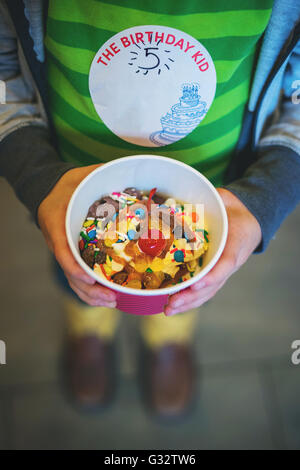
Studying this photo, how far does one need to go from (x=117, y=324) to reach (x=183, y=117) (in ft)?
2.06

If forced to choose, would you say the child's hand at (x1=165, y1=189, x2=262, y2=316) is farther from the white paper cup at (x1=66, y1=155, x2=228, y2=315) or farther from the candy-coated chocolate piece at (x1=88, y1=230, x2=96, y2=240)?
the candy-coated chocolate piece at (x1=88, y1=230, x2=96, y2=240)

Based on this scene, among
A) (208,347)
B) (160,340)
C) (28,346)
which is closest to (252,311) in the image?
(208,347)

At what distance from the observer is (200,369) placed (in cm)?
96

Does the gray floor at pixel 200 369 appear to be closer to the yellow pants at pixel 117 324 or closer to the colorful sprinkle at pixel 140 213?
the yellow pants at pixel 117 324

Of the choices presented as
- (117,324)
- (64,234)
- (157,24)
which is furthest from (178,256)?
(117,324)

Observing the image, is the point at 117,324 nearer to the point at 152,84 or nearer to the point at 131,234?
the point at 131,234

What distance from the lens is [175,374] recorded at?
3.14 feet

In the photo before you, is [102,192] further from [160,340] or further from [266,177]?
[160,340]

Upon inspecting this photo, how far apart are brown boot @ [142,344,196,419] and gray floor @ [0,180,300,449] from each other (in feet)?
0.08

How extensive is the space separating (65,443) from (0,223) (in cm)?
61

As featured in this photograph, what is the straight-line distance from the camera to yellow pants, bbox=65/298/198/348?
38.0 inches

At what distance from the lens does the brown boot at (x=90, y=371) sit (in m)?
0.93

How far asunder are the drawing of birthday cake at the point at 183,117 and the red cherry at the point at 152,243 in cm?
15

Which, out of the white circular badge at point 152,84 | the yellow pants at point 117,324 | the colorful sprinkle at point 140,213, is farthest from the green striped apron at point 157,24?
the yellow pants at point 117,324
